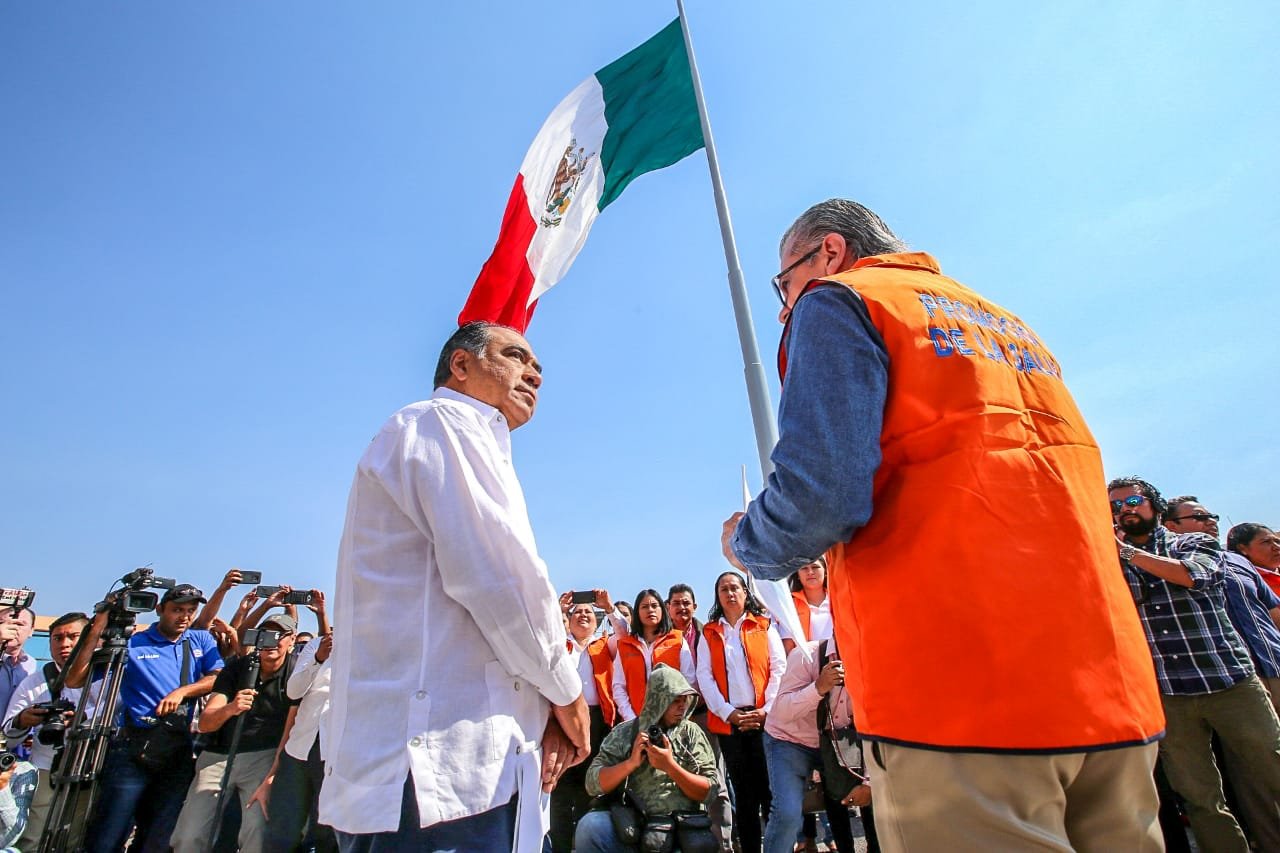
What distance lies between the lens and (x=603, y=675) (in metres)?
6.90

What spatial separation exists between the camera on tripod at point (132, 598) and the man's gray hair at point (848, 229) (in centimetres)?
516

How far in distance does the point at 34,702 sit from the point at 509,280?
17.6 feet

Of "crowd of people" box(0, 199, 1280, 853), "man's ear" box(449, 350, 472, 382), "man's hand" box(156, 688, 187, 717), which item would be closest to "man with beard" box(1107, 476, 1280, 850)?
"crowd of people" box(0, 199, 1280, 853)

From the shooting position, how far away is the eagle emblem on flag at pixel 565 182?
5871 mm

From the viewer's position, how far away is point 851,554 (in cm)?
147

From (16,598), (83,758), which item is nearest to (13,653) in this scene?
(16,598)

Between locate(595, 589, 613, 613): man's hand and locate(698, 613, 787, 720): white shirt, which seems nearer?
locate(698, 613, 787, 720): white shirt

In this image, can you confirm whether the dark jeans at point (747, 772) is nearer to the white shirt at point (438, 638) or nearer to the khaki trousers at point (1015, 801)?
the white shirt at point (438, 638)

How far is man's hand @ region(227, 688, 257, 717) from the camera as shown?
5305mm

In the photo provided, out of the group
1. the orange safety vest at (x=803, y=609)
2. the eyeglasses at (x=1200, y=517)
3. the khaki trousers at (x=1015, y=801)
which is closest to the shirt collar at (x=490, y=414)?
the khaki trousers at (x=1015, y=801)

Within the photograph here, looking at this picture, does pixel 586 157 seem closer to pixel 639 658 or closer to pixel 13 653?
pixel 639 658

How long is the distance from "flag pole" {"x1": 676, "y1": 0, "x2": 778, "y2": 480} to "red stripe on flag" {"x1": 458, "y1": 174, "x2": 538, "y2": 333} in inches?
61.7

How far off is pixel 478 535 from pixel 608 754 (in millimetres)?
3779

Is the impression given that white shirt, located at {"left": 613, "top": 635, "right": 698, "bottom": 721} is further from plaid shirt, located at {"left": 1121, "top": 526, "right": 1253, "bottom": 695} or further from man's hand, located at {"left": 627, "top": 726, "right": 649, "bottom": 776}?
plaid shirt, located at {"left": 1121, "top": 526, "right": 1253, "bottom": 695}
